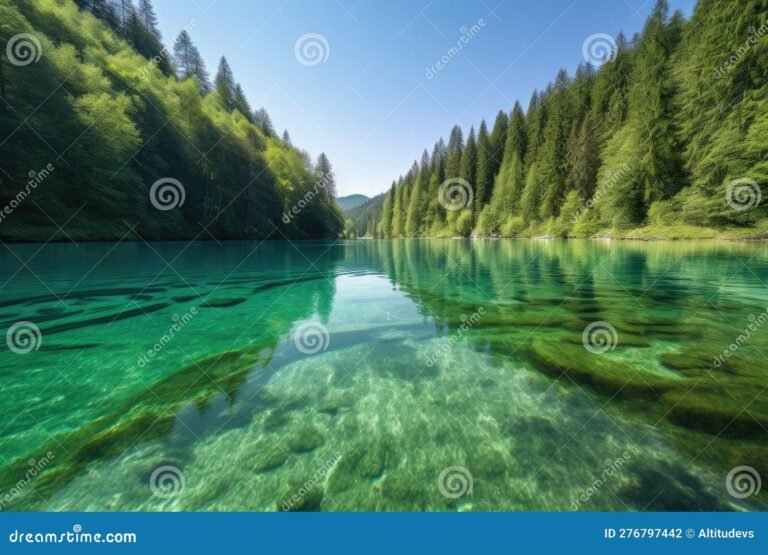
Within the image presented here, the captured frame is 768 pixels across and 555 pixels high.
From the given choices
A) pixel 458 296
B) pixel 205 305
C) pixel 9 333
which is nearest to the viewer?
pixel 9 333

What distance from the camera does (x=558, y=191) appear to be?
53531 mm

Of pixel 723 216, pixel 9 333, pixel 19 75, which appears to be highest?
pixel 19 75

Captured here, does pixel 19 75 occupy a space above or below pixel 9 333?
above

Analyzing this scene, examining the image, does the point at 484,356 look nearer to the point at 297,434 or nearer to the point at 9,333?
the point at 297,434

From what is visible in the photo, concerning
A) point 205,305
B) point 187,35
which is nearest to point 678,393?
point 205,305

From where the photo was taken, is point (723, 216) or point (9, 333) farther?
point (723, 216)

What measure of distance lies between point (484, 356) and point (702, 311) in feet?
24.1
